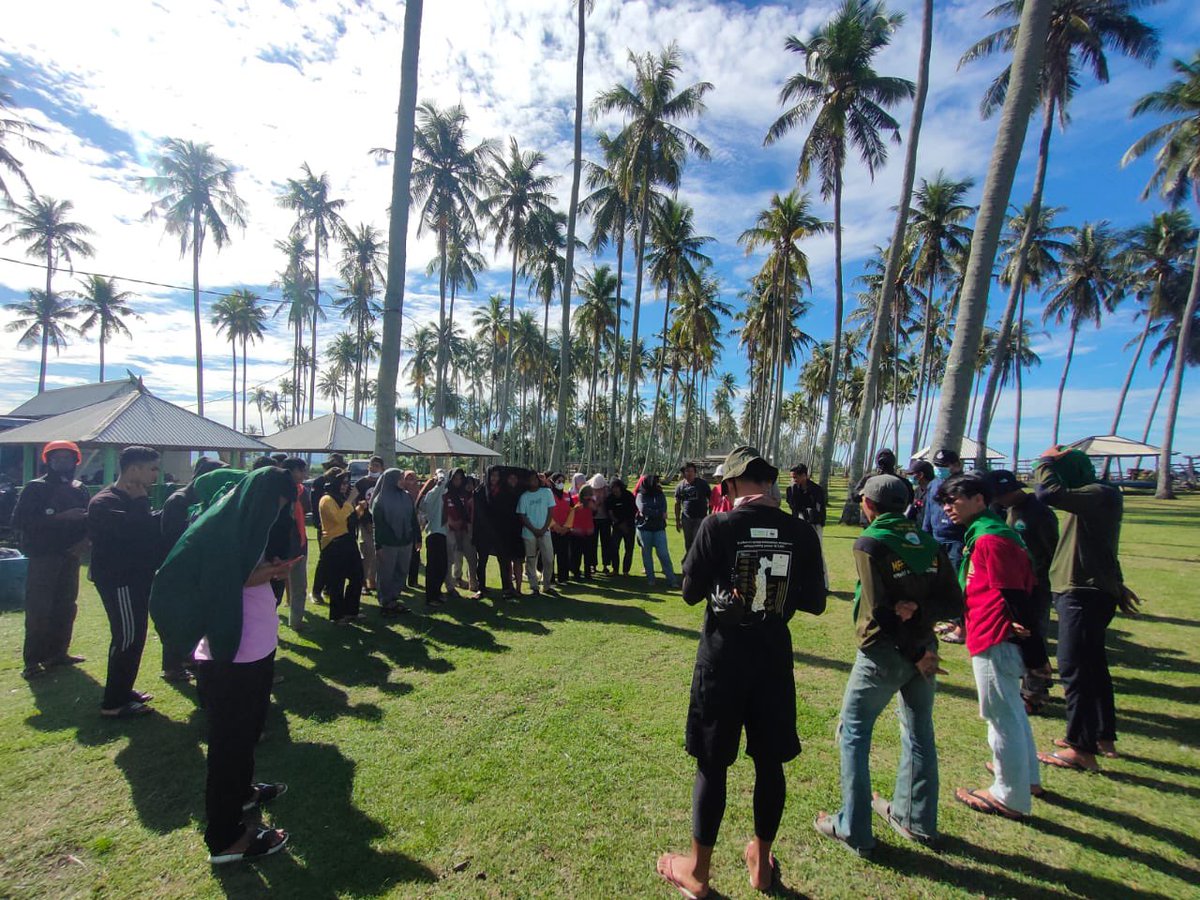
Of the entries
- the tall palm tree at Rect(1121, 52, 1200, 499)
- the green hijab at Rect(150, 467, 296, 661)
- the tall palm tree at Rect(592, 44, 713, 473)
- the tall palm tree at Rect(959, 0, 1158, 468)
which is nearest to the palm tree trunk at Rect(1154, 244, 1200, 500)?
the tall palm tree at Rect(1121, 52, 1200, 499)

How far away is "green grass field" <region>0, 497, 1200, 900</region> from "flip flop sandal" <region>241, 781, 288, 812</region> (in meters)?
0.09

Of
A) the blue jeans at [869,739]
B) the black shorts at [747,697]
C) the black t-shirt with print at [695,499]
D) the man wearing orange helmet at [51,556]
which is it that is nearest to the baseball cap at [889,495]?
the blue jeans at [869,739]

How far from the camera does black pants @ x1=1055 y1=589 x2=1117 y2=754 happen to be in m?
3.52

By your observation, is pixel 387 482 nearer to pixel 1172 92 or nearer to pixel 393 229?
pixel 393 229

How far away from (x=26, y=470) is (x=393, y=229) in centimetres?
1589

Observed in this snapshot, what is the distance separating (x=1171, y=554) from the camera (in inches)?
471

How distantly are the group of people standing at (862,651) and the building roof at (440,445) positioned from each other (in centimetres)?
2028

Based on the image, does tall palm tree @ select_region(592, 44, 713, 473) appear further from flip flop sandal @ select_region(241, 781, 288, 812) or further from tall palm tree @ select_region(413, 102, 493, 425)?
flip flop sandal @ select_region(241, 781, 288, 812)

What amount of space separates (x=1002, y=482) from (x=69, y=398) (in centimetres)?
2989

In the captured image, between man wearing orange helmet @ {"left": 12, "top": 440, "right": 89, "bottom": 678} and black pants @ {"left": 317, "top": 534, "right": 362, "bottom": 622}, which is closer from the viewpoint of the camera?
man wearing orange helmet @ {"left": 12, "top": 440, "right": 89, "bottom": 678}

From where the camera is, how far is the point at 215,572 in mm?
2547

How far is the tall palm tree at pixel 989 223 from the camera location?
21.1ft

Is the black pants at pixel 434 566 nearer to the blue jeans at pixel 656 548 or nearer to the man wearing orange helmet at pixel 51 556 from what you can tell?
the blue jeans at pixel 656 548

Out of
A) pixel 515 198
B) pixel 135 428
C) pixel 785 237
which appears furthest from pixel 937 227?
pixel 135 428
